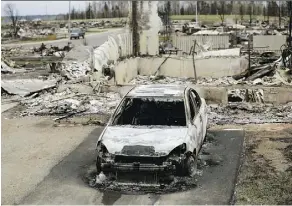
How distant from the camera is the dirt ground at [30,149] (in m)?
8.55

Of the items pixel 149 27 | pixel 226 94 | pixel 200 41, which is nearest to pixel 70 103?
pixel 226 94

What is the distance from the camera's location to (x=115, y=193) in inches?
309

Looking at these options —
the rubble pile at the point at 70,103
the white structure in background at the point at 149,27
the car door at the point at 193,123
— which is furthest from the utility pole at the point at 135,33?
the car door at the point at 193,123

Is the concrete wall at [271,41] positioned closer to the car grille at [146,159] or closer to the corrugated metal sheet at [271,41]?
the corrugated metal sheet at [271,41]

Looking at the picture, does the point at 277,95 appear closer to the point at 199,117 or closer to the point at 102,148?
the point at 199,117

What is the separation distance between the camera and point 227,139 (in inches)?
Result: 445

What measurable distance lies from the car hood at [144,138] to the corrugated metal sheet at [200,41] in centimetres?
2560

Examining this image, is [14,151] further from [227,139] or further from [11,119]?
[227,139]

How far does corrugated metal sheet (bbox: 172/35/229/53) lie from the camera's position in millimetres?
34375

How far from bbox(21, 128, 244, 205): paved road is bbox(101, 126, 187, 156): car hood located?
76cm

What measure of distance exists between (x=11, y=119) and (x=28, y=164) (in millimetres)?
4937

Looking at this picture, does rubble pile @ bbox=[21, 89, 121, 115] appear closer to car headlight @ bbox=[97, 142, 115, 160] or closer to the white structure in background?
car headlight @ bbox=[97, 142, 115, 160]

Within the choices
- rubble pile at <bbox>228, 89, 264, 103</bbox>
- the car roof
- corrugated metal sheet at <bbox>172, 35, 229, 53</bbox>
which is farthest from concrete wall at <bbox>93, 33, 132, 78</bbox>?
corrugated metal sheet at <bbox>172, 35, 229, 53</bbox>

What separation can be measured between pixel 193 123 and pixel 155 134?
0.99 m
